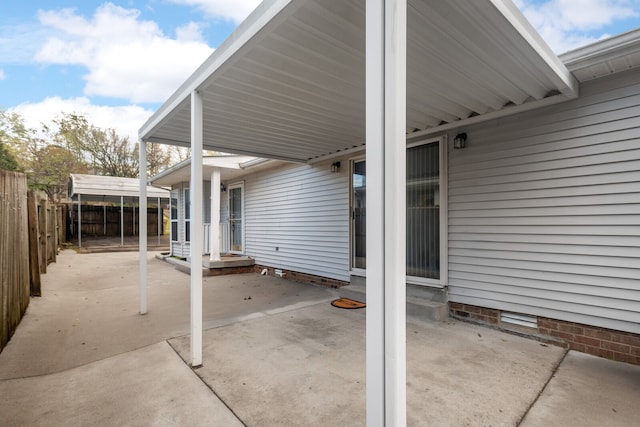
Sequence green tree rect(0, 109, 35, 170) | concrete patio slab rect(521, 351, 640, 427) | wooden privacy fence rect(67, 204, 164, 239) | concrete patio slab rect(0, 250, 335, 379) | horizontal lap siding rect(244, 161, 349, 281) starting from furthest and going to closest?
wooden privacy fence rect(67, 204, 164, 239), green tree rect(0, 109, 35, 170), horizontal lap siding rect(244, 161, 349, 281), concrete patio slab rect(0, 250, 335, 379), concrete patio slab rect(521, 351, 640, 427)

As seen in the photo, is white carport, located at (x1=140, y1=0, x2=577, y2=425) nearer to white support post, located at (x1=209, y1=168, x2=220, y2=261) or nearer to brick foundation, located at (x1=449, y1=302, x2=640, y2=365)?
brick foundation, located at (x1=449, y1=302, x2=640, y2=365)

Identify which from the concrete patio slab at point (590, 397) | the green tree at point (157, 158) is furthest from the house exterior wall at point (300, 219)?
the green tree at point (157, 158)

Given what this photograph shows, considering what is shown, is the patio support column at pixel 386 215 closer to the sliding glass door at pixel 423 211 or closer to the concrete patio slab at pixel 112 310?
the concrete patio slab at pixel 112 310

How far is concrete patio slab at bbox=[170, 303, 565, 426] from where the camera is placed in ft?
6.66

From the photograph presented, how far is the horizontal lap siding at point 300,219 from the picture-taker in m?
5.65

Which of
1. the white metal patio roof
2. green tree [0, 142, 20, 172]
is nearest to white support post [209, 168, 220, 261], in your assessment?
the white metal patio roof

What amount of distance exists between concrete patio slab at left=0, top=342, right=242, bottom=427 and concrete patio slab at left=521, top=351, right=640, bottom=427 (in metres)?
2.10

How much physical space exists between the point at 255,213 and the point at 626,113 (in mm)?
6987

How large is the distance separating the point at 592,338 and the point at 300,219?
4842mm

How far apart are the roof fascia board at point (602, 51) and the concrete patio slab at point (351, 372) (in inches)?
105

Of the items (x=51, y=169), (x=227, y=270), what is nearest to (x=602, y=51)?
(x=227, y=270)

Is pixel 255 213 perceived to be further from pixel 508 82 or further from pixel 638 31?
pixel 638 31

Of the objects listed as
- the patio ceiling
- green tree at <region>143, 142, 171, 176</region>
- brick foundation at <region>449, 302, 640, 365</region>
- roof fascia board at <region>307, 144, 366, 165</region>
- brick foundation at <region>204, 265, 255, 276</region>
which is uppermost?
green tree at <region>143, 142, 171, 176</region>

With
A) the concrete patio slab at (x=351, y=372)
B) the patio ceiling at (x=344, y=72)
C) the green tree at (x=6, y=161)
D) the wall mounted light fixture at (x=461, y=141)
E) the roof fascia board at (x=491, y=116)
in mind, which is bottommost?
the concrete patio slab at (x=351, y=372)
